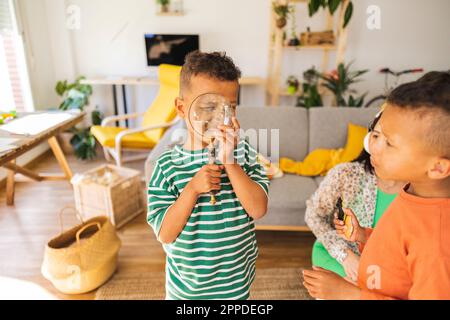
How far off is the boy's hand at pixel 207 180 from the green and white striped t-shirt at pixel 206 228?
0.09 m

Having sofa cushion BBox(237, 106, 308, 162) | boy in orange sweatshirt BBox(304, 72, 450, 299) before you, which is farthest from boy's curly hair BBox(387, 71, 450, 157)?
sofa cushion BBox(237, 106, 308, 162)

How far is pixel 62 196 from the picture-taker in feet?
9.39

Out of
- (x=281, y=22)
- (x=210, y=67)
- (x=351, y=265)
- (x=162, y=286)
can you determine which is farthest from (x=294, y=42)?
(x=210, y=67)

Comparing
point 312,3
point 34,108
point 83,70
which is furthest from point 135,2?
point 312,3

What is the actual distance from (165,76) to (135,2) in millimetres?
1299

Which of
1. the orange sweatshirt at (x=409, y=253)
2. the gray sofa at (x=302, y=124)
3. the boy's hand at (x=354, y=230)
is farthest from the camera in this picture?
the gray sofa at (x=302, y=124)

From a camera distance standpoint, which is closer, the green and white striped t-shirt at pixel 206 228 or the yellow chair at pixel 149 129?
the green and white striped t-shirt at pixel 206 228

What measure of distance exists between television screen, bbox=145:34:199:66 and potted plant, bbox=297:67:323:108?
1.32 metres

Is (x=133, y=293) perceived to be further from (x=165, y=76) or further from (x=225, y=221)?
(x=165, y=76)

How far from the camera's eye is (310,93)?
11.1 feet

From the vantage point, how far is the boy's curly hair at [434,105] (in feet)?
1.66

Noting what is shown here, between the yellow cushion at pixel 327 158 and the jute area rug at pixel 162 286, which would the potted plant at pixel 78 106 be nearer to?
the jute area rug at pixel 162 286

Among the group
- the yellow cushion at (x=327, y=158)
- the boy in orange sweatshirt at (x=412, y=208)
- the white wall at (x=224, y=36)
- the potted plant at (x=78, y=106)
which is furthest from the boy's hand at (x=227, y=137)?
the white wall at (x=224, y=36)

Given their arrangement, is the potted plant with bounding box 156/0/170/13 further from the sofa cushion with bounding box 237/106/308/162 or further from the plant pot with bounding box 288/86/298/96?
the sofa cushion with bounding box 237/106/308/162
